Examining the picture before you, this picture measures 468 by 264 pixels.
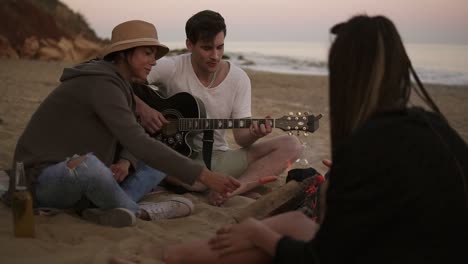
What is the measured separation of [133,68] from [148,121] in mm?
821

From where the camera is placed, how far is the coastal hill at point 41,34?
18552 millimetres

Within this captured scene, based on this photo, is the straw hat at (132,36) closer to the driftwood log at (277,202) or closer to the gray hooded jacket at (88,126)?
the gray hooded jacket at (88,126)

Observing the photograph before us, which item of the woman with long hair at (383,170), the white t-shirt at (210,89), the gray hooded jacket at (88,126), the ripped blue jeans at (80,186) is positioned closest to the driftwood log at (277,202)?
the gray hooded jacket at (88,126)

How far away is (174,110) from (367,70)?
283 cm

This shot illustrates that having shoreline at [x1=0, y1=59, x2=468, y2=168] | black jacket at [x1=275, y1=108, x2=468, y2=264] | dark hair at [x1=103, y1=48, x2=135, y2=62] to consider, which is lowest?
shoreline at [x1=0, y1=59, x2=468, y2=168]

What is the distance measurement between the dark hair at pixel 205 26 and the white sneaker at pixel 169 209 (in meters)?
1.39

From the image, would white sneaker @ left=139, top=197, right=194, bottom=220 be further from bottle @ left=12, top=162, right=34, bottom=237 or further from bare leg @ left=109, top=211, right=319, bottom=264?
bare leg @ left=109, top=211, right=319, bottom=264

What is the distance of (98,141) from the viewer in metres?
3.94

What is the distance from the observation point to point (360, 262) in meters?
2.32

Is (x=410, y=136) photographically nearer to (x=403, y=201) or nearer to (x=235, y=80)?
(x=403, y=201)

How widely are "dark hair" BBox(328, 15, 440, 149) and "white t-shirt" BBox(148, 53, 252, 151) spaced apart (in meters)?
2.65

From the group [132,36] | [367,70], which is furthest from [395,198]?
[132,36]

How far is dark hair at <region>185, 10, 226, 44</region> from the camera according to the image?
5.02 meters

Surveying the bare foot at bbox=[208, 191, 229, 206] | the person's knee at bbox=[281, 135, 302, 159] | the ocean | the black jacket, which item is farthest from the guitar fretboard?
the ocean
